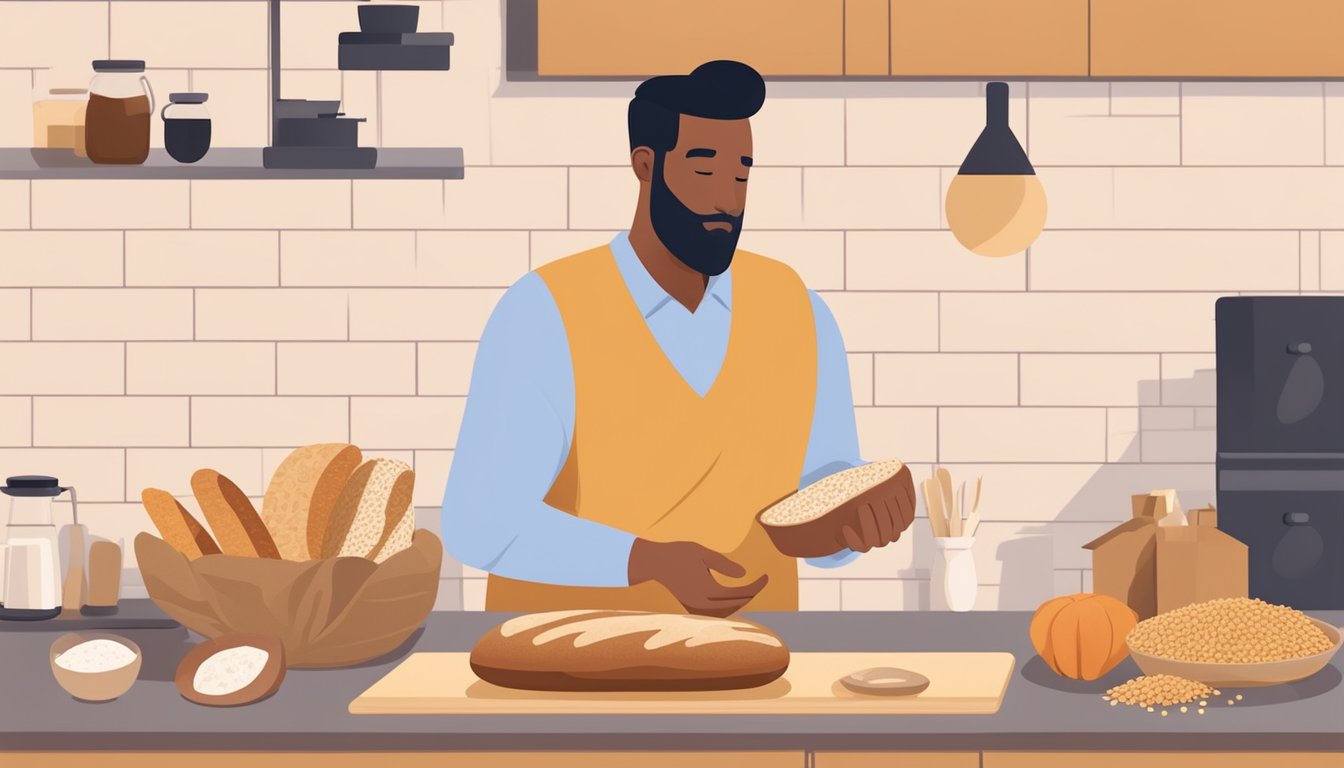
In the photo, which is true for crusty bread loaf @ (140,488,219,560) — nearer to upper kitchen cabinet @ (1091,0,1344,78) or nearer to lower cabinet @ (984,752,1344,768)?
lower cabinet @ (984,752,1344,768)

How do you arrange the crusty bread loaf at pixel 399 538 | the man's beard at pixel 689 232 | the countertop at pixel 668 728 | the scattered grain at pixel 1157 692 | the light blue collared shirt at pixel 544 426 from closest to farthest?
the countertop at pixel 668 728, the scattered grain at pixel 1157 692, the crusty bread loaf at pixel 399 538, the light blue collared shirt at pixel 544 426, the man's beard at pixel 689 232

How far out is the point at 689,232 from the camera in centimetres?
286

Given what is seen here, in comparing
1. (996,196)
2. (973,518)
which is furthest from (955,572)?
(996,196)

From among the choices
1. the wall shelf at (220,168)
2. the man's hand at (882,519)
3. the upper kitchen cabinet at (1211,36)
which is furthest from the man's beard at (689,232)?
the upper kitchen cabinet at (1211,36)

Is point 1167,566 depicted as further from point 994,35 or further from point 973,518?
point 994,35

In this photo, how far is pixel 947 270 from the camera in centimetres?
389

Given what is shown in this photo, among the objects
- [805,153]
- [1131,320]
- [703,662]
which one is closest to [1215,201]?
[1131,320]

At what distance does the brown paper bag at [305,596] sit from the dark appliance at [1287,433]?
5.24ft

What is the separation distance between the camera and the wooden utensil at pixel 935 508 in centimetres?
373

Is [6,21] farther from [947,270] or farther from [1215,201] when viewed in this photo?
[1215,201]

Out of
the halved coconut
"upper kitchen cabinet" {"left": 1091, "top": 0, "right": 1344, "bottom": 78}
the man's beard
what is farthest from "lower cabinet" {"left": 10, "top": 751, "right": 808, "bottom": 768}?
"upper kitchen cabinet" {"left": 1091, "top": 0, "right": 1344, "bottom": 78}

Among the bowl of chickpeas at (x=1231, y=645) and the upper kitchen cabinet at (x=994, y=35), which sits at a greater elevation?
the upper kitchen cabinet at (x=994, y=35)

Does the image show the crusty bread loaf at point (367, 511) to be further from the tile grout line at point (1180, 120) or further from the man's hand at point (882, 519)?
the tile grout line at point (1180, 120)

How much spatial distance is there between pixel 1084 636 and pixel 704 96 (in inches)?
41.8
